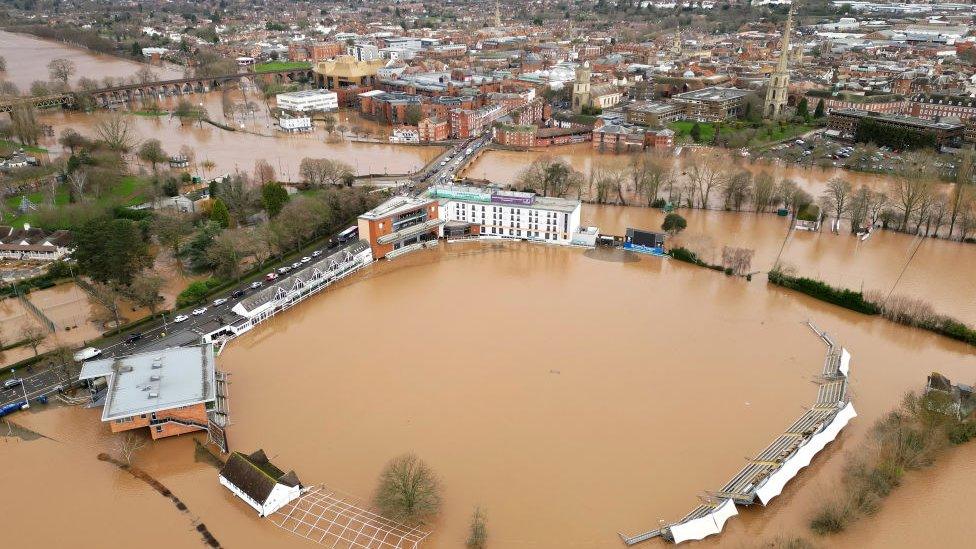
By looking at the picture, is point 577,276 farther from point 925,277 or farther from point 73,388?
point 73,388

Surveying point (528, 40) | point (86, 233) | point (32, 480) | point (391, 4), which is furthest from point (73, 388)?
point (391, 4)

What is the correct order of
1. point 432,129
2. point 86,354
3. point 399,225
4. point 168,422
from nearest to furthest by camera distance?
point 168,422
point 86,354
point 399,225
point 432,129

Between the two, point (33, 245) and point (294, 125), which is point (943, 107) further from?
point (33, 245)

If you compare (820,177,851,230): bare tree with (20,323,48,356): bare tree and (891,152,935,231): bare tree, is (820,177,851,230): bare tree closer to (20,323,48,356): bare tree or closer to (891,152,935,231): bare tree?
(891,152,935,231): bare tree

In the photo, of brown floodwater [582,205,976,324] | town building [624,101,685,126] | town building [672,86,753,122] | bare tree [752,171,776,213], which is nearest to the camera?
brown floodwater [582,205,976,324]

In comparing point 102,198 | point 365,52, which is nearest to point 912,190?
point 102,198

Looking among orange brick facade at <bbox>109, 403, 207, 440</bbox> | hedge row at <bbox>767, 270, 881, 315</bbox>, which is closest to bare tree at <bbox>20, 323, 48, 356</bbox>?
orange brick facade at <bbox>109, 403, 207, 440</bbox>
